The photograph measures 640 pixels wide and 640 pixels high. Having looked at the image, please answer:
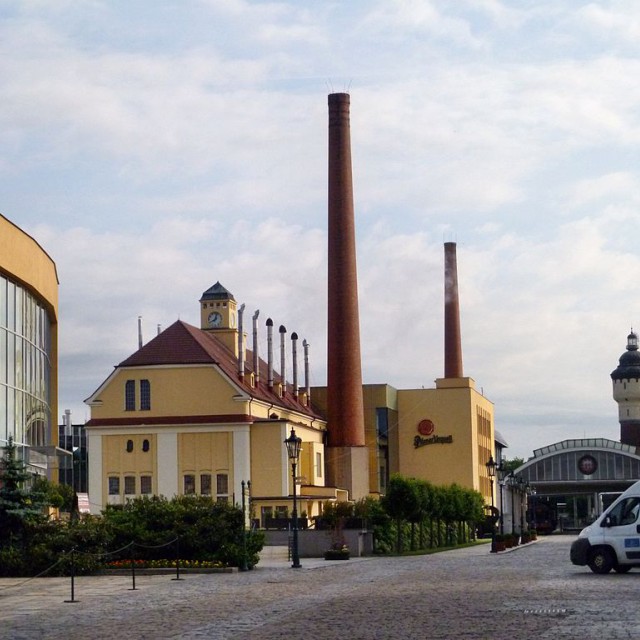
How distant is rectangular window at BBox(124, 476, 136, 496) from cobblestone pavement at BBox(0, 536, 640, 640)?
40.3m

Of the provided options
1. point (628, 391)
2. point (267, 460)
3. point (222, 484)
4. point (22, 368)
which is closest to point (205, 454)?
point (222, 484)

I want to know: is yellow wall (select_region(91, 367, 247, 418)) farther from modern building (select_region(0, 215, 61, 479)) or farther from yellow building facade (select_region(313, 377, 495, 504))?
modern building (select_region(0, 215, 61, 479))

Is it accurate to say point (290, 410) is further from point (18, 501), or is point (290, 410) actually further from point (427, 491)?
point (18, 501)

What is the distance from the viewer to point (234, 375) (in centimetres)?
7781

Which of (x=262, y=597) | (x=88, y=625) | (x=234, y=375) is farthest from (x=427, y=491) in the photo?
(x=88, y=625)

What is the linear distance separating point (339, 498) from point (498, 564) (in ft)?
131

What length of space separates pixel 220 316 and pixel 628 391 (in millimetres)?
68910

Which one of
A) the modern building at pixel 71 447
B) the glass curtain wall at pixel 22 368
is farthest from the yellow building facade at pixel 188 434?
the modern building at pixel 71 447

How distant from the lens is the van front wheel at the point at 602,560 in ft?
103

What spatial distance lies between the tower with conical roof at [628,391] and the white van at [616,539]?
11359cm

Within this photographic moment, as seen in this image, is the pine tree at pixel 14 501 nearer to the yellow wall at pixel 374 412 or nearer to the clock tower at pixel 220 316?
the clock tower at pixel 220 316

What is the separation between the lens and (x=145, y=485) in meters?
75.8

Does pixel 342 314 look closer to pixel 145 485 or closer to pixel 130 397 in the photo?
pixel 130 397

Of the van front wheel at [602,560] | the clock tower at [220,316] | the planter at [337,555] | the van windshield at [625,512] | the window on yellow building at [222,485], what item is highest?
the clock tower at [220,316]
